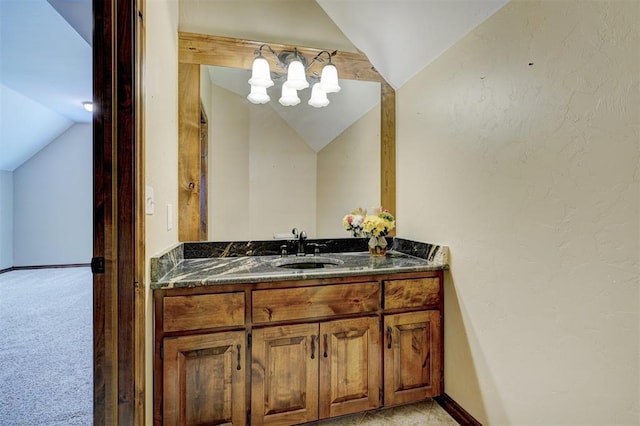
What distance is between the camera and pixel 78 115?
452cm

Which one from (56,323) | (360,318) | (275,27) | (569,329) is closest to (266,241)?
(360,318)

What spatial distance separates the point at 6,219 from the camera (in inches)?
181

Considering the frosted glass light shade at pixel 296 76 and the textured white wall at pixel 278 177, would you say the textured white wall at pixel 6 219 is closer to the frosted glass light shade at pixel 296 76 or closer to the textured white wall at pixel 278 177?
the textured white wall at pixel 278 177

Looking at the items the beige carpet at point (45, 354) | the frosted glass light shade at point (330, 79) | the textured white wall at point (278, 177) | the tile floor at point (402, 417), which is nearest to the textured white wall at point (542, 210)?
the tile floor at point (402, 417)

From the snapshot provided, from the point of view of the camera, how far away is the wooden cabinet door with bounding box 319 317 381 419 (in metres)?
1.56

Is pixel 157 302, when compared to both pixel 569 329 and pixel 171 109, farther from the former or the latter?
pixel 569 329

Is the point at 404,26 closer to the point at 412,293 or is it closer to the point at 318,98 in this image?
the point at 318,98

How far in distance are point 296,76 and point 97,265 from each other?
1580 millimetres

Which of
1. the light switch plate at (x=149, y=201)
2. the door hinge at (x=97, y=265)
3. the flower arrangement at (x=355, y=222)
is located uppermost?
the light switch plate at (x=149, y=201)

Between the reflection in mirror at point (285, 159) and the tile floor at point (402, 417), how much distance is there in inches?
43.8

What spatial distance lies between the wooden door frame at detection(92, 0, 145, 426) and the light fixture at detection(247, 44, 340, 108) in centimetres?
93

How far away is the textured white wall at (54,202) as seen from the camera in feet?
15.5

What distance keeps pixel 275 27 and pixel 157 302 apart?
1868mm

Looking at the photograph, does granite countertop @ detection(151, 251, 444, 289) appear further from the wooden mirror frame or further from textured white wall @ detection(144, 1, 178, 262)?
the wooden mirror frame
